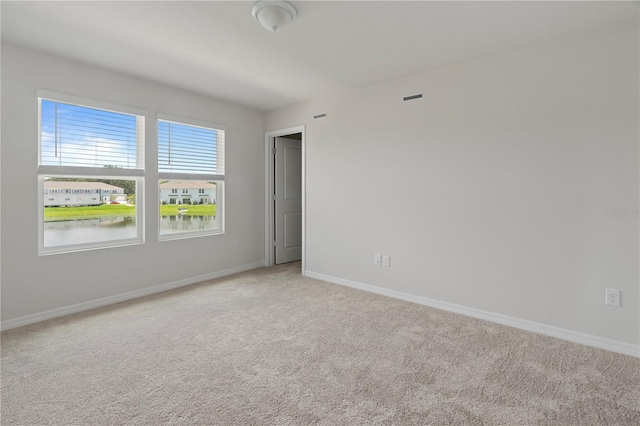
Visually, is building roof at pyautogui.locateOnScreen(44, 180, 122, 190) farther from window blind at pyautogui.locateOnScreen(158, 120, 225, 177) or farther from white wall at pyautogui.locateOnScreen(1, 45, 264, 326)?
window blind at pyautogui.locateOnScreen(158, 120, 225, 177)

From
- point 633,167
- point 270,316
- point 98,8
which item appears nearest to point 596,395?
point 633,167

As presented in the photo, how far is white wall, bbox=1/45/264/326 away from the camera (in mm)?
2812

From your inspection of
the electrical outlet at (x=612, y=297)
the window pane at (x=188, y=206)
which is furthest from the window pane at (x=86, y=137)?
the electrical outlet at (x=612, y=297)

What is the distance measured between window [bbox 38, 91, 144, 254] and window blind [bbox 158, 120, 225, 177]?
0.96 ft

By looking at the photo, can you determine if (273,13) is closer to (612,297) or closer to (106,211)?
(106,211)

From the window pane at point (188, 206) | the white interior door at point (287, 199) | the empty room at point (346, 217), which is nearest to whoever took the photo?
the empty room at point (346, 217)

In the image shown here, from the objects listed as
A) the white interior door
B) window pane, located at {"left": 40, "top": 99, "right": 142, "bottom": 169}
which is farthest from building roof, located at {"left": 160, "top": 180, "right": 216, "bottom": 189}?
the white interior door

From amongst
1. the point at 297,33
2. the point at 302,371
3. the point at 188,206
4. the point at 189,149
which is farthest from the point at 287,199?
the point at 302,371

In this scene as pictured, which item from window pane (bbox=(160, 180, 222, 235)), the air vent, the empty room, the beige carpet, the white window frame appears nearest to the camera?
the beige carpet

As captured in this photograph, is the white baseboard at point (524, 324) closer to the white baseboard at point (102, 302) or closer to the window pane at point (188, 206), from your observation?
the white baseboard at point (102, 302)

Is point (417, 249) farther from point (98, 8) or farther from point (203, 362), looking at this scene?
point (98, 8)

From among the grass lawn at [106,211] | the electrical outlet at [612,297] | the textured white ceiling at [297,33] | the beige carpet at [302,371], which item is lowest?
the beige carpet at [302,371]

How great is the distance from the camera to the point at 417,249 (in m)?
3.52

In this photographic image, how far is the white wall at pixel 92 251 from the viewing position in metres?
2.81
